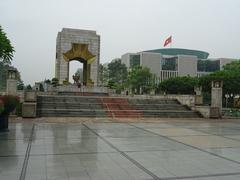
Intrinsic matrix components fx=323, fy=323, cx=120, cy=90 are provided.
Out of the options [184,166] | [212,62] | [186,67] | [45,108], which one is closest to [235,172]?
[184,166]

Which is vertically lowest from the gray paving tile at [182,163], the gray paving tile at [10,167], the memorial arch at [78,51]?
the gray paving tile at [182,163]

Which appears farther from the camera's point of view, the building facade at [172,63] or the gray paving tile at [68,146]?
the building facade at [172,63]

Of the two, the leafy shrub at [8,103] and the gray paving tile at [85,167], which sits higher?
the leafy shrub at [8,103]

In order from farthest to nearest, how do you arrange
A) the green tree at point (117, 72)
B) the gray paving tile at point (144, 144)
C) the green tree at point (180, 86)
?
the green tree at point (117, 72) < the green tree at point (180, 86) < the gray paving tile at point (144, 144)

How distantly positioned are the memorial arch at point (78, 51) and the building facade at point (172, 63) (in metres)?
61.1

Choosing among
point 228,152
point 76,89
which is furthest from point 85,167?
point 76,89

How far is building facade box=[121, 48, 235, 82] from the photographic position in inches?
3930

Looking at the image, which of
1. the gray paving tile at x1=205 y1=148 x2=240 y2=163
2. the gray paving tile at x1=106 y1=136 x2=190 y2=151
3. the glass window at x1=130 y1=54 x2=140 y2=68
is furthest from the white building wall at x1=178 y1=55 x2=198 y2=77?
the gray paving tile at x1=205 y1=148 x2=240 y2=163

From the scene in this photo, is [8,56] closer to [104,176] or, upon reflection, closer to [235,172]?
[104,176]

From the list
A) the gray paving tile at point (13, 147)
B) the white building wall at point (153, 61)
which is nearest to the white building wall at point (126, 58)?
the white building wall at point (153, 61)

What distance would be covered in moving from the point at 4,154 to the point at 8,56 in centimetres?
679

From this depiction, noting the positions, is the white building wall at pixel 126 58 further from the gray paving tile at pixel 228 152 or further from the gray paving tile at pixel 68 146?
the gray paving tile at pixel 228 152

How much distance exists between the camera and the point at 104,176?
226 inches

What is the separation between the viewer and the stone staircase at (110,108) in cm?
2109
